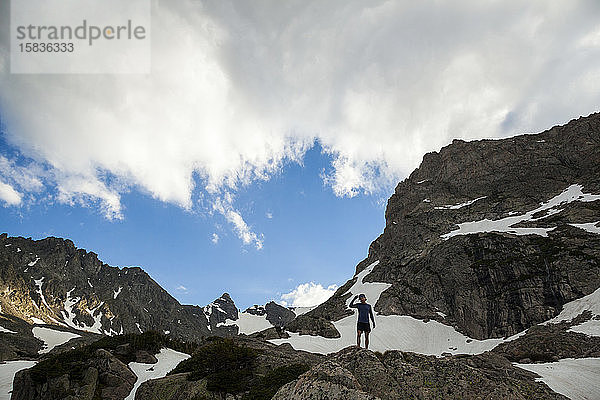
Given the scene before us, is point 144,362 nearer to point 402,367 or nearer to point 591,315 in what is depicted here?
point 402,367

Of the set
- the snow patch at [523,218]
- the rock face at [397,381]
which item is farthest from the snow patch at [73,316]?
the rock face at [397,381]

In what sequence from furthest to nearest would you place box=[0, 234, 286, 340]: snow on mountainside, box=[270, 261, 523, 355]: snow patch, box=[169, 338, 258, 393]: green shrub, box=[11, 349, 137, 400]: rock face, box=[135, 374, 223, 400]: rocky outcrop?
1. box=[0, 234, 286, 340]: snow on mountainside
2. box=[270, 261, 523, 355]: snow patch
3. box=[11, 349, 137, 400]: rock face
4. box=[169, 338, 258, 393]: green shrub
5. box=[135, 374, 223, 400]: rocky outcrop

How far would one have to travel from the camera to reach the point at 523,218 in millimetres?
75062

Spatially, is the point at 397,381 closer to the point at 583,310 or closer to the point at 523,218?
the point at 583,310

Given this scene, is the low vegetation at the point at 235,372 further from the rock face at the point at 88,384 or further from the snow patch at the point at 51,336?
the snow patch at the point at 51,336

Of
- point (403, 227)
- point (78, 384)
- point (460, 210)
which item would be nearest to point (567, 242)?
point (460, 210)

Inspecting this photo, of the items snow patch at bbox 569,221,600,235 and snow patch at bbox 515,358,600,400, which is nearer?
snow patch at bbox 515,358,600,400

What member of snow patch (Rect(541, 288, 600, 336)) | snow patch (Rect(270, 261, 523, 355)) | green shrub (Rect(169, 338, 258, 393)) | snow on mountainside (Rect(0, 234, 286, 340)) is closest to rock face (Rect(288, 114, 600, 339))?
snow patch (Rect(541, 288, 600, 336))

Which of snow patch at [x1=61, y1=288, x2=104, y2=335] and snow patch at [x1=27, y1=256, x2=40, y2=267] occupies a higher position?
snow patch at [x1=27, y1=256, x2=40, y2=267]

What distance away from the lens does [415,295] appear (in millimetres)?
65188

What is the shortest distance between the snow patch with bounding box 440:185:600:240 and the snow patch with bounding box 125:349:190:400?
217 feet

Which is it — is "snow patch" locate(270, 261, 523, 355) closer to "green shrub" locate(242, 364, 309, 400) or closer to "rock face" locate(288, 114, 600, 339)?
"rock face" locate(288, 114, 600, 339)

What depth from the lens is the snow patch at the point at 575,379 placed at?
13634 millimetres

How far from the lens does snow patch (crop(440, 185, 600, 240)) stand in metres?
70.9
